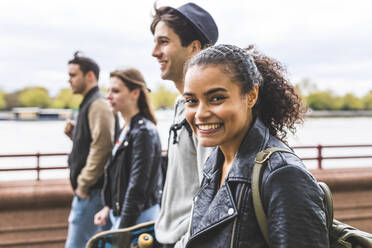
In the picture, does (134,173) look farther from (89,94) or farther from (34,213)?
(34,213)

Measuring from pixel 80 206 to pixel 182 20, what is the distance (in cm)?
215

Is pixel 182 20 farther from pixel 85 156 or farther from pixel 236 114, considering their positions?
pixel 85 156

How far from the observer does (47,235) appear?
4.76m

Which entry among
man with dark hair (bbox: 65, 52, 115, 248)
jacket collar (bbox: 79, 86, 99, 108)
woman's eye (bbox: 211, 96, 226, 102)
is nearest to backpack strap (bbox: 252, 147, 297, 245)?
woman's eye (bbox: 211, 96, 226, 102)

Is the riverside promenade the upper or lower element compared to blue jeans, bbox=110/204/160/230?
lower

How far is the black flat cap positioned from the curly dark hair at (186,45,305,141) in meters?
0.53

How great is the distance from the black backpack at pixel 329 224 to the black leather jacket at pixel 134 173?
1.67 meters

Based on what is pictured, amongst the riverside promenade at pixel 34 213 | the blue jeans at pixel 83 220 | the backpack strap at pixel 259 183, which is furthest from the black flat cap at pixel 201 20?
the riverside promenade at pixel 34 213

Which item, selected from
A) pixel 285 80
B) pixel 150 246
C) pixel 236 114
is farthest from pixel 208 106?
pixel 150 246

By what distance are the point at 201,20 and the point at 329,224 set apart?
1317 mm

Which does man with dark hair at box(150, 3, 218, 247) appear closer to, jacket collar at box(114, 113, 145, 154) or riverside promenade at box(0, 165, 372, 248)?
jacket collar at box(114, 113, 145, 154)

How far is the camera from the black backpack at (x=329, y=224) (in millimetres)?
1024

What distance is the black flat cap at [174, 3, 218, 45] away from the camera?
6.40ft

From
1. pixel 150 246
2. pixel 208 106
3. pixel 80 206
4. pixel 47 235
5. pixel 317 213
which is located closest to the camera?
pixel 317 213
